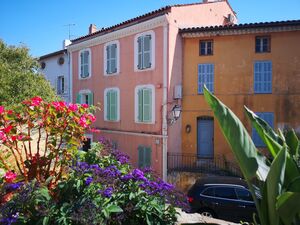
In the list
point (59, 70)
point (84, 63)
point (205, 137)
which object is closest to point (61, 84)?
point (59, 70)

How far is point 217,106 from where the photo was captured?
229cm

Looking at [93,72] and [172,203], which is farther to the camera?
[93,72]

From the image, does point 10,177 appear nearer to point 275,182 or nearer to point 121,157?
point 121,157

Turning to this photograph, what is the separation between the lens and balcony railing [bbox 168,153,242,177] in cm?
1322

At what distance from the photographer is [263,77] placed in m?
13.3

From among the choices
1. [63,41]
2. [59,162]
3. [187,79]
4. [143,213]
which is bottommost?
[143,213]

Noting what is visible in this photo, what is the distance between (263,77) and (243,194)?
6.69 m

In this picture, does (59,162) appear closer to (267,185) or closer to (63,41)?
(267,185)

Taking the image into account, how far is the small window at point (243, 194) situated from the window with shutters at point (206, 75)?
6.32m

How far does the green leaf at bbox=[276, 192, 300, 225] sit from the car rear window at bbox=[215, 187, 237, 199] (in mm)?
6662

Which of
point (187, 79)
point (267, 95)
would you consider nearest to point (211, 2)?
point (187, 79)

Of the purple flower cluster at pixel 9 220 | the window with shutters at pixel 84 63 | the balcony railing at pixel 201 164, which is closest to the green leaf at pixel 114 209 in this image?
the purple flower cluster at pixel 9 220

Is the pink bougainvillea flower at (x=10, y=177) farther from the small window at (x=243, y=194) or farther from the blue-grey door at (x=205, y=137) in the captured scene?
the blue-grey door at (x=205, y=137)

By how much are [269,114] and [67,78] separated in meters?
12.9
